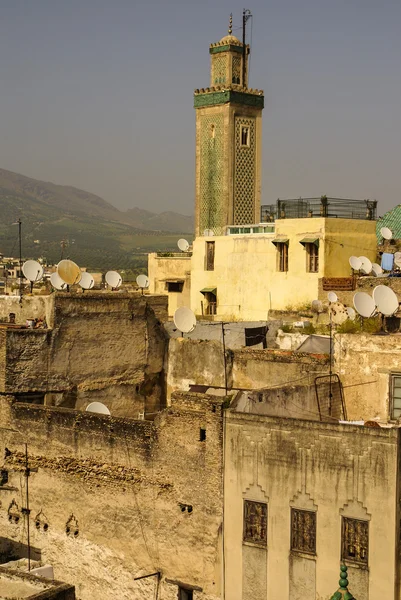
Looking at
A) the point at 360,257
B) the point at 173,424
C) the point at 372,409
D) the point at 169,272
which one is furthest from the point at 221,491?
the point at 169,272

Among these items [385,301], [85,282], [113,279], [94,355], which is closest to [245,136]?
[113,279]

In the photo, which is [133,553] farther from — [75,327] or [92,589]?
[75,327]

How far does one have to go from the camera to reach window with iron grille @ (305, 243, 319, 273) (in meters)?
30.6

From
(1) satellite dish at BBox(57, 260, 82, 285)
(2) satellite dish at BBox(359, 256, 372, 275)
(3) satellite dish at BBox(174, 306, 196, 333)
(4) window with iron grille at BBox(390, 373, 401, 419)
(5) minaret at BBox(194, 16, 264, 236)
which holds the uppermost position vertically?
(5) minaret at BBox(194, 16, 264, 236)

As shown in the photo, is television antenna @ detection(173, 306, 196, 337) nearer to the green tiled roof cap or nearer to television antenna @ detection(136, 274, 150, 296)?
television antenna @ detection(136, 274, 150, 296)

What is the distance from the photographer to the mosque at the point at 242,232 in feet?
101

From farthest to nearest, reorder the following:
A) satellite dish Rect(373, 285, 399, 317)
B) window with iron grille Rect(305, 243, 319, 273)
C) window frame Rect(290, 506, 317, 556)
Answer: window with iron grille Rect(305, 243, 319, 273) → satellite dish Rect(373, 285, 399, 317) → window frame Rect(290, 506, 317, 556)

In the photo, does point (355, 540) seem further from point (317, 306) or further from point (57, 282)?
point (57, 282)

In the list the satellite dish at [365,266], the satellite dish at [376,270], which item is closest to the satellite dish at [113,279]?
the satellite dish at [365,266]

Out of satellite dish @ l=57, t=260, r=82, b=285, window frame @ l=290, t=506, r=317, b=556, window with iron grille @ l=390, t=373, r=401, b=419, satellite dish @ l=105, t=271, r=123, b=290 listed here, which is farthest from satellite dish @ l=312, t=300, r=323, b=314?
window frame @ l=290, t=506, r=317, b=556

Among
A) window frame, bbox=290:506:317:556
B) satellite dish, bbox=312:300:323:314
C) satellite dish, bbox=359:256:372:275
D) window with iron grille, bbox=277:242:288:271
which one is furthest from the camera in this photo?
window with iron grille, bbox=277:242:288:271

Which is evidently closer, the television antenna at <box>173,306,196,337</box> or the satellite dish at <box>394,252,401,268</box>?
the television antenna at <box>173,306,196,337</box>

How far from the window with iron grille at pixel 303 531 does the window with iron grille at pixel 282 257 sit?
1409 cm

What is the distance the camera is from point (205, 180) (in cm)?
3862
